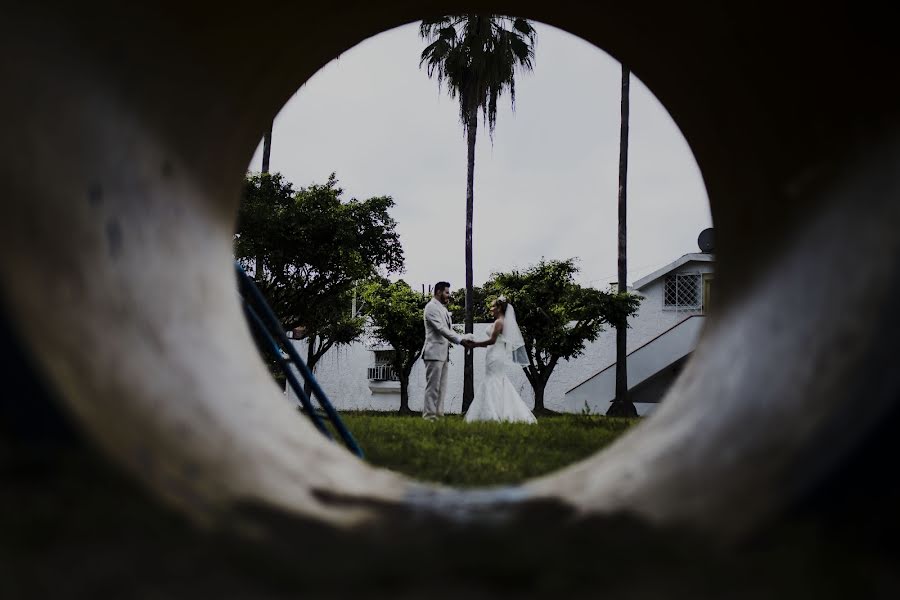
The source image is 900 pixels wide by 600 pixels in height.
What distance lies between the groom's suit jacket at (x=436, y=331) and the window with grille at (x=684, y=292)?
51.8 feet

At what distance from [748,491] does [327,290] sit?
17.6m

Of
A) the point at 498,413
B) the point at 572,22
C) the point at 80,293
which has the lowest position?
the point at 498,413

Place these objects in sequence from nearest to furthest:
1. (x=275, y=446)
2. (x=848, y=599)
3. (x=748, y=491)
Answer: (x=848, y=599)
(x=748, y=491)
(x=275, y=446)

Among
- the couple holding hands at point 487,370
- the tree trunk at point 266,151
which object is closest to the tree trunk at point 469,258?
the tree trunk at point 266,151

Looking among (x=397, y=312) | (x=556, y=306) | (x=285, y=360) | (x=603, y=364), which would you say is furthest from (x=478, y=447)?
(x=603, y=364)

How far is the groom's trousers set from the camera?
39.1 feet

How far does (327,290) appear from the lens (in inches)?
760

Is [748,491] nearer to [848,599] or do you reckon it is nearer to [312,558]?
[848,599]

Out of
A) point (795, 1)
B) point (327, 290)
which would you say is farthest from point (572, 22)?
point (327, 290)

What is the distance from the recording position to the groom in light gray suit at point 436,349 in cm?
1194

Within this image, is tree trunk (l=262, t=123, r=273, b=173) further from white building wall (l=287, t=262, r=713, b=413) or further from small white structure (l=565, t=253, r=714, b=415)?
small white structure (l=565, t=253, r=714, b=415)

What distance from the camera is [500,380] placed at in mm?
12461

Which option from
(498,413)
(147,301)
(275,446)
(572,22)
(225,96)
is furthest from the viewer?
(498,413)

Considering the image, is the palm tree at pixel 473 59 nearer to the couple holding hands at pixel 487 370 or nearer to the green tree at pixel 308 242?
the green tree at pixel 308 242
